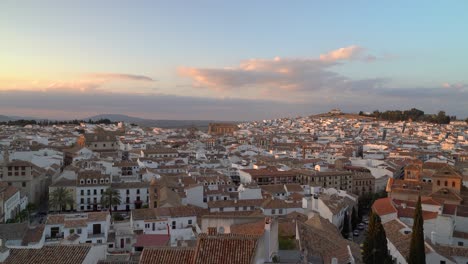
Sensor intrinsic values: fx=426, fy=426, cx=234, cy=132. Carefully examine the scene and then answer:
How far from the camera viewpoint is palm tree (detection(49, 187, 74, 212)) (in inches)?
1341

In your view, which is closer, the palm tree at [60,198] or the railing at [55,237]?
the railing at [55,237]

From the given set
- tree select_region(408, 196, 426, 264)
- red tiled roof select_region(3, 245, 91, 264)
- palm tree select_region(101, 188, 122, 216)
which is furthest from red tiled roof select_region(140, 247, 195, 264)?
palm tree select_region(101, 188, 122, 216)

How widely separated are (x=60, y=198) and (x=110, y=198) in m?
3.90

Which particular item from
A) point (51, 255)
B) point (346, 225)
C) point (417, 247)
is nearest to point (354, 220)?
point (346, 225)

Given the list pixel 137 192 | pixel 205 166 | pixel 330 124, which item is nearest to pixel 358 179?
pixel 205 166

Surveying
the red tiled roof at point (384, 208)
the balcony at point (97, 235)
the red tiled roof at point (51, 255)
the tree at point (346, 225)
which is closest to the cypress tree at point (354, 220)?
the tree at point (346, 225)

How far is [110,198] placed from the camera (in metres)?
35.7

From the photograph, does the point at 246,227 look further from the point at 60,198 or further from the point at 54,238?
the point at 60,198

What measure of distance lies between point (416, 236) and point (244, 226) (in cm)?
847

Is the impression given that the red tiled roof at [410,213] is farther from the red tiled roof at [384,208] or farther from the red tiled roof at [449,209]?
the red tiled roof at [449,209]

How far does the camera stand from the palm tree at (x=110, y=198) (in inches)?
1390

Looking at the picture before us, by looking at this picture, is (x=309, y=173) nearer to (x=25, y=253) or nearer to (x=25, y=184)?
(x=25, y=184)

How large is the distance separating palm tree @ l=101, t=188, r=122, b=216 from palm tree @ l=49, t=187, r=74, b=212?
2652 mm

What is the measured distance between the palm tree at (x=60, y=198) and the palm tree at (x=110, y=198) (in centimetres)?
265
